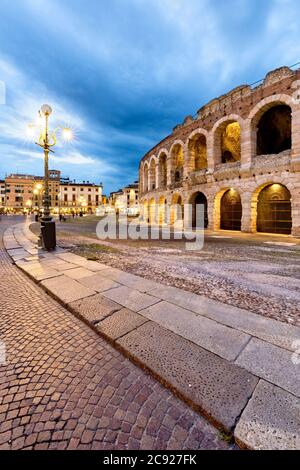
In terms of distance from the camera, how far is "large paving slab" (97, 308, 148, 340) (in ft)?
9.40

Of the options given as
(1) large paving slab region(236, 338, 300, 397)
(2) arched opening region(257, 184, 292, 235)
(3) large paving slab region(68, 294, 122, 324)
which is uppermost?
(2) arched opening region(257, 184, 292, 235)

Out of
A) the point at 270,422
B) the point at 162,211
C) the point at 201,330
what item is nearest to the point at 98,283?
the point at 201,330

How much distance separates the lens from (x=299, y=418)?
1631 millimetres

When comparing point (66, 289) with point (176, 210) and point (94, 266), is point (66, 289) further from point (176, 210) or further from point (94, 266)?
point (176, 210)

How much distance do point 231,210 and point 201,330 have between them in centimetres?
1713

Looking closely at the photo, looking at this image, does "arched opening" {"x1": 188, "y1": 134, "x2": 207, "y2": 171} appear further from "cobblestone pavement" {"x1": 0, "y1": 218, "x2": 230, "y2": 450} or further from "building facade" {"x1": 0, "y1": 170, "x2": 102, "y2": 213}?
"building facade" {"x1": 0, "y1": 170, "x2": 102, "y2": 213}

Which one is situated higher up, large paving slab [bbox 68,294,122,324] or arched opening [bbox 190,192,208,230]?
arched opening [bbox 190,192,208,230]

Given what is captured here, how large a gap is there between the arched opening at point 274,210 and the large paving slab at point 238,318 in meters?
14.4

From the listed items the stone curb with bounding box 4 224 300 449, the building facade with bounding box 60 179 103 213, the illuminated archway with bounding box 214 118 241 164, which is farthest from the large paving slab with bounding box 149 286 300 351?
the building facade with bounding box 60 179 103 213

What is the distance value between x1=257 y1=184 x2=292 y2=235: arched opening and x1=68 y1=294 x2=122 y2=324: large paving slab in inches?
621

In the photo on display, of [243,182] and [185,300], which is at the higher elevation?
[243,182]
